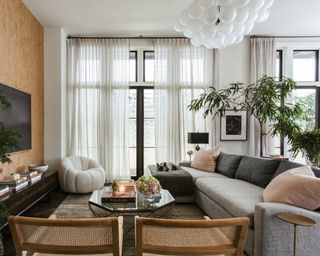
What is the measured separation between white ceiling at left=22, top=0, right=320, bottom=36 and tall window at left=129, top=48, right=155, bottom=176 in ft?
2.99

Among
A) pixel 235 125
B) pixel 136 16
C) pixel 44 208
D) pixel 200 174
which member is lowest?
pixel 44 208

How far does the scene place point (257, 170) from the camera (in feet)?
11.6

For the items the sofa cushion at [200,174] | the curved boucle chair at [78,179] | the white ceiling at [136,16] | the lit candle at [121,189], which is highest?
the white ceiling at [136,16]

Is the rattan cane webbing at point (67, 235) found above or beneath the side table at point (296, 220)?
above

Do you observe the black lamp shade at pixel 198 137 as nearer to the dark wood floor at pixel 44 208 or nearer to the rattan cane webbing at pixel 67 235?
the dark wood floor at pixel 44 208

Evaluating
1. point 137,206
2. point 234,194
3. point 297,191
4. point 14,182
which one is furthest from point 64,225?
point 14,182

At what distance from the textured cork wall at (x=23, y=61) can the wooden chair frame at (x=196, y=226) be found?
3.07 meters

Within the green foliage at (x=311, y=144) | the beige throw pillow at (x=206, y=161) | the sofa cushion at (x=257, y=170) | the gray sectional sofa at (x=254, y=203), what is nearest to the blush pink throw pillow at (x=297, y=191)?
the gray sectional sofa at (x=254, y=203)

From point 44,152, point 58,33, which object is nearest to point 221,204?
point 44,152

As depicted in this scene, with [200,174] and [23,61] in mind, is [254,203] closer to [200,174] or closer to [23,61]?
[200,174]

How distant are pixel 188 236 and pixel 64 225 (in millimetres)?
567

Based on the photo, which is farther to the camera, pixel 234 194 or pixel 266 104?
pixel 266 104

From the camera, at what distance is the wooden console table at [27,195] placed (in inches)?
108

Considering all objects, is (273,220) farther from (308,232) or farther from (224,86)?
(224,86)
